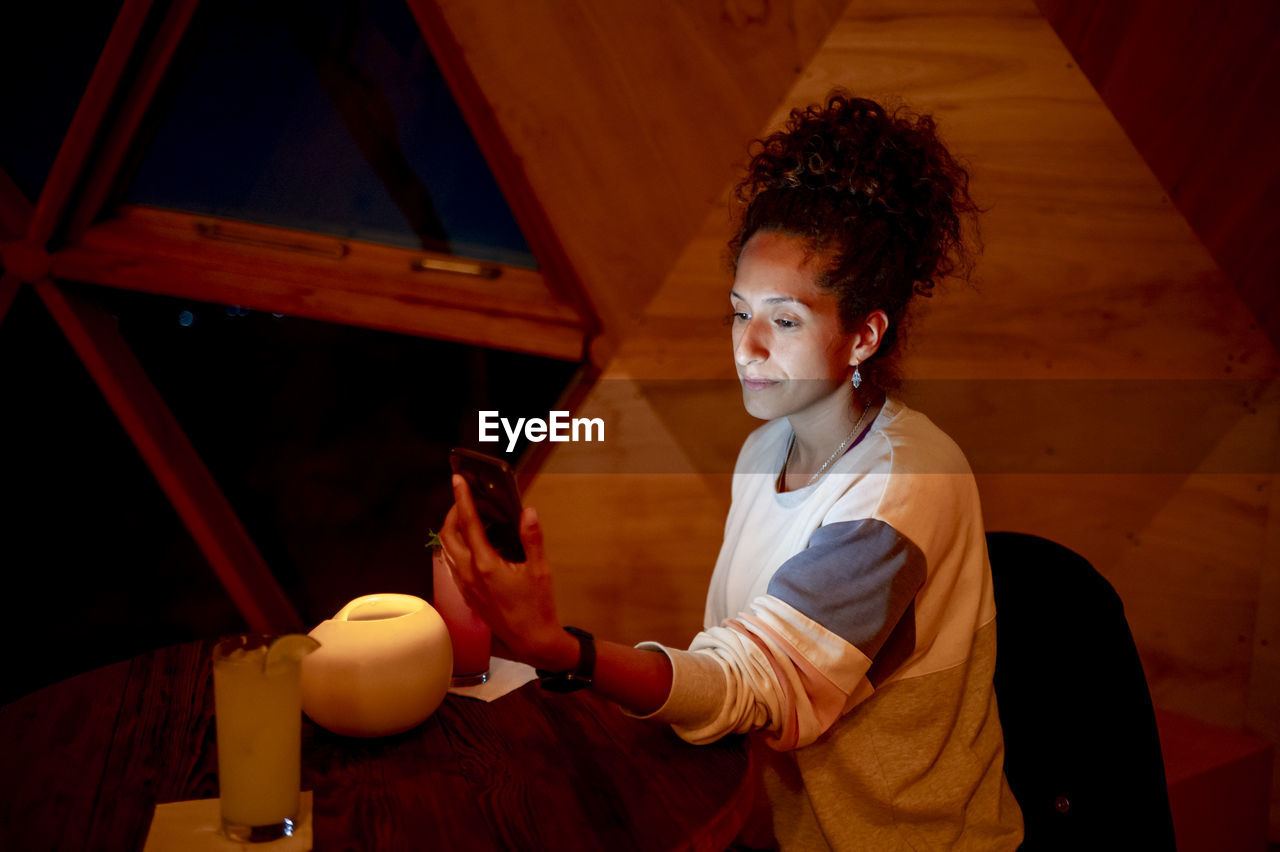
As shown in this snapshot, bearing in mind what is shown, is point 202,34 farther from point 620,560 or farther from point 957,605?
point 957,605

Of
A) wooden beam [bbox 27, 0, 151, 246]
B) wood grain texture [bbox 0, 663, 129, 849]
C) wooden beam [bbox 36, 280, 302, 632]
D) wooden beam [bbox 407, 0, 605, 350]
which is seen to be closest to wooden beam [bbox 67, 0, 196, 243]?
wooden beam [bbox 27, 0, 151, 246]

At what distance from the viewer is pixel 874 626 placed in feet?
3.32

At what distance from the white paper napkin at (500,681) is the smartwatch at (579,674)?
0.16 meters

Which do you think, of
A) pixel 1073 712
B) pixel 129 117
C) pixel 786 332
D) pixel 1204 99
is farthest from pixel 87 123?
pixel 1204 99

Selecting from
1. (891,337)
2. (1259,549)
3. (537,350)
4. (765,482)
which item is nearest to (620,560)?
(537,350)

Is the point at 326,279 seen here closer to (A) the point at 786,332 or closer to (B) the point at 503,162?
(B) the point at 503,162

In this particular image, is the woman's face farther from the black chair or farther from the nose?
the black chair

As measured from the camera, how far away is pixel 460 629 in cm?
112

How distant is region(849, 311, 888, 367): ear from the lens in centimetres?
122

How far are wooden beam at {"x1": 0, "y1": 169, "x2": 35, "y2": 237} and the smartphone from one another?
1388 mm

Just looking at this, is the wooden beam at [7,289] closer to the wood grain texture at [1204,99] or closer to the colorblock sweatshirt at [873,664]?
the colorblock sweatshirt at [873,664]

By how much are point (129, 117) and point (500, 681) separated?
1.38 meters

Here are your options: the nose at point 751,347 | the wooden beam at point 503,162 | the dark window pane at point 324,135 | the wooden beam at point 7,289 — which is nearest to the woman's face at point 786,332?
the nose at point 751,347

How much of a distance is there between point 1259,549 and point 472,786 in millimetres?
1696
